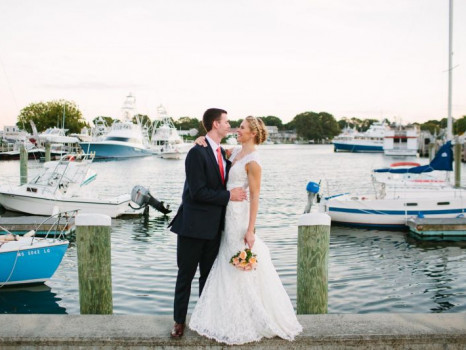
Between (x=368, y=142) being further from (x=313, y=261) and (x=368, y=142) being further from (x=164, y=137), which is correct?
(x=313, y=261)

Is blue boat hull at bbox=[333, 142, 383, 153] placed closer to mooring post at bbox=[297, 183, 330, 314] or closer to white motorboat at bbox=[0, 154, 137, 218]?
white motorboat at bbox=[0, 154, 137, 218]

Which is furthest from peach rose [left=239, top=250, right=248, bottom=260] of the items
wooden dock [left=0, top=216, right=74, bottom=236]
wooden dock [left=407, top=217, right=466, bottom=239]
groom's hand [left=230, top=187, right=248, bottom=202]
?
wooden dock [left=407, top=217, right=466, bottom=239]

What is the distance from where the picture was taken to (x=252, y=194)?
4449 millimetres

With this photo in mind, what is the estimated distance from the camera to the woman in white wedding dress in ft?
14.7

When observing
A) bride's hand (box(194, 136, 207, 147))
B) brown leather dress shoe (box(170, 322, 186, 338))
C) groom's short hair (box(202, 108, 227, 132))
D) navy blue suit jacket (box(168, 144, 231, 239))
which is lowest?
brown leather dress shoe (box(170, 322, 186, 338))

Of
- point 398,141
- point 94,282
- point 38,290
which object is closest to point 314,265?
point 94,282

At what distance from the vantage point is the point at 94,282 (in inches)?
214

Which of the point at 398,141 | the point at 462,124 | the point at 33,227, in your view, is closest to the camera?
the point at 33,227

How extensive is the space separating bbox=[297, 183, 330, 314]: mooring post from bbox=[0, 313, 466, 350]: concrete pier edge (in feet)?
1.76

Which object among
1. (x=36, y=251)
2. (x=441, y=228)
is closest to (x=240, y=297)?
(x=36, y=251)

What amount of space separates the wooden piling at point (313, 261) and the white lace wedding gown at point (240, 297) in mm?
802

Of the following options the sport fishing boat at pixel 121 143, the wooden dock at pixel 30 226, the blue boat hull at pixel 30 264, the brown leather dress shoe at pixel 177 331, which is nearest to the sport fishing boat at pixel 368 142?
the sport fishing boat at pixel 121 143

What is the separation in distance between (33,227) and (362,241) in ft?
32.4

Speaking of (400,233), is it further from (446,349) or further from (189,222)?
(189,222)
